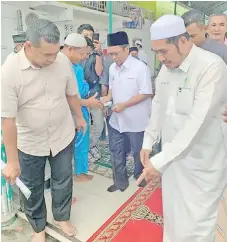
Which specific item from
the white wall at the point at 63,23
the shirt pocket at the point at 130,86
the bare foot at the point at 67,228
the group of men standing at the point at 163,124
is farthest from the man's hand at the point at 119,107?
the white wall at the point at 63,23

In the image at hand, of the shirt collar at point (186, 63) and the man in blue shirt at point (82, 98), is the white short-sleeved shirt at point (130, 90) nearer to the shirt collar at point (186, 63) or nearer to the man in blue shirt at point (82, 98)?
the man in blue shirt at point (82, 98)

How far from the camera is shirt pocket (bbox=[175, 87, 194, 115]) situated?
1327 millimetres

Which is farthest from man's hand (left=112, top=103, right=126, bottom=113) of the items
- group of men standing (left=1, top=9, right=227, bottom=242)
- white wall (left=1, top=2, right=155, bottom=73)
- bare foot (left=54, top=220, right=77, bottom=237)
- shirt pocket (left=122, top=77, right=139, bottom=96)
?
white wall (left=1, top=2, right=155, bottom=73)

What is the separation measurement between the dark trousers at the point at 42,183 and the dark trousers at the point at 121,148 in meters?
0.70

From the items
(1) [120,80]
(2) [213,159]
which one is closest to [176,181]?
(2) [213,159]

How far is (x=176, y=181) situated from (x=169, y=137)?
0.80 ft

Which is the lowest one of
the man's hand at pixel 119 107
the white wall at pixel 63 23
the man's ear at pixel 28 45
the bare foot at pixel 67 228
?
the bare foot at pixel 67 228

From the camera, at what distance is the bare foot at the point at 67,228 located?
6.26 feet

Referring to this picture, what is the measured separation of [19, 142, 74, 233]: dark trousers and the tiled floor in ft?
0.62

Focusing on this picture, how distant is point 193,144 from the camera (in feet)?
4.25

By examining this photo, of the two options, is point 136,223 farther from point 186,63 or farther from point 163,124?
point 186,63

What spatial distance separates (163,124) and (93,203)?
3.72 feet

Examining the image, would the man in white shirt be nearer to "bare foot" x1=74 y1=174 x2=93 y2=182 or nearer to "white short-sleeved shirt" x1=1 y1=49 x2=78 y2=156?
"bare foot" x1=74 y1=174 x2=93 y2=182

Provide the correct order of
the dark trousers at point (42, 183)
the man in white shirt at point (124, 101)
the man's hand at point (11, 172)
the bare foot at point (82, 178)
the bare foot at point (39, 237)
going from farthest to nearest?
1. the bare foot at point (82, 178)
2. the man in white shirt at point (124, 101)
3. the bare foot at point (39, 237)
4. the dark trousers at point (42, 183)
5. the man's hand at point (11, 172)
